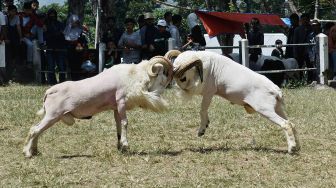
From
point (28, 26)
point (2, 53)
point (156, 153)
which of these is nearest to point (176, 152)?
point (156, 153)

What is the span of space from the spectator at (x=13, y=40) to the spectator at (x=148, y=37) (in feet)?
9.66

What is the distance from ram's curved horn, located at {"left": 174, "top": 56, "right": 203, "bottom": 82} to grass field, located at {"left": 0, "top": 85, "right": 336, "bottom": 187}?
0.92m

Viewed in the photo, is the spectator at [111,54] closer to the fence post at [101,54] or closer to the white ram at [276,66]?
the fence post at [101,54]

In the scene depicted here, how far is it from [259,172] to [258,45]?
10.9 meters

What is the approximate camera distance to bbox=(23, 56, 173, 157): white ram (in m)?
8.86

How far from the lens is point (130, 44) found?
17.5 meters

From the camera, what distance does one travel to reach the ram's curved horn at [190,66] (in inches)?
359

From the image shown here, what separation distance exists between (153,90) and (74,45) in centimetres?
944

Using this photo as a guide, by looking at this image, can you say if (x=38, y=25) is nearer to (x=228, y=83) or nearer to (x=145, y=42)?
(x=145, y=42)

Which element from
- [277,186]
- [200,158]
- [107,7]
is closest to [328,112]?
[200,158]

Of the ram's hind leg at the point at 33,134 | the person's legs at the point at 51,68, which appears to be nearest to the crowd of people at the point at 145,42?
the person's legs at the point at 51,68

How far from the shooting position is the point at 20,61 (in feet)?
61.1

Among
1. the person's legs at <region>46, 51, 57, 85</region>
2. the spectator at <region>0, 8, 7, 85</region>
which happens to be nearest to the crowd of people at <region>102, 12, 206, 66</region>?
the person's legs at <region>46, 51, 57, 85</region>

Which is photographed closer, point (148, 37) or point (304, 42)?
point (148, 37)
